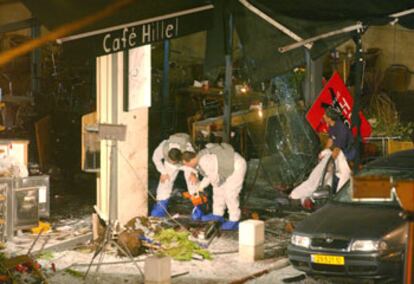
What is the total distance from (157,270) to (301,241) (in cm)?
194

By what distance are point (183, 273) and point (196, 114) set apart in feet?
38.6

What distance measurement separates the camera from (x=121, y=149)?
451 inches

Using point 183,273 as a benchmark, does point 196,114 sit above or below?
above

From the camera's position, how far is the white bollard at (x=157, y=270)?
300 inches

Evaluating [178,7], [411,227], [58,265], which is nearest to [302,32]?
[178,7]

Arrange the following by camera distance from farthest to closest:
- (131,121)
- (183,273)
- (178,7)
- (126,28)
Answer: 1. (131,121)
2. (178,7)
3. (126,28)
4. (183,273)

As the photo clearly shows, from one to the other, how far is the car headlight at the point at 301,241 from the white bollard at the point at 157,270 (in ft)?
5.84

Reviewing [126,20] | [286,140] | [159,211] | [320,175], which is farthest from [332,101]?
[126,20]

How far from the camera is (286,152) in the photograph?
59.6ft

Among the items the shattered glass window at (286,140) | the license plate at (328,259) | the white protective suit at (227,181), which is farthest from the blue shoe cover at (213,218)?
the shattered glass window at (286,140)

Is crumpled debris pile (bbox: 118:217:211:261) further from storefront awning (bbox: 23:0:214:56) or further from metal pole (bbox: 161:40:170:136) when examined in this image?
metal pole (bbox: 161:40:170:136)

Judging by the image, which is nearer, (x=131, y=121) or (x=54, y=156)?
(x=131, y=121)

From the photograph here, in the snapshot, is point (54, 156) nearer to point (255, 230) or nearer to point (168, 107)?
point (168, 107)

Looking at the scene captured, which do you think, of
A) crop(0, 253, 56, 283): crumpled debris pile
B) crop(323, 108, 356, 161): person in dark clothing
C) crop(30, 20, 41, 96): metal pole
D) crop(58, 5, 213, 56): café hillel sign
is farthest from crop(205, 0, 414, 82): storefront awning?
crop(30, 20, 41, 96): metal pole
